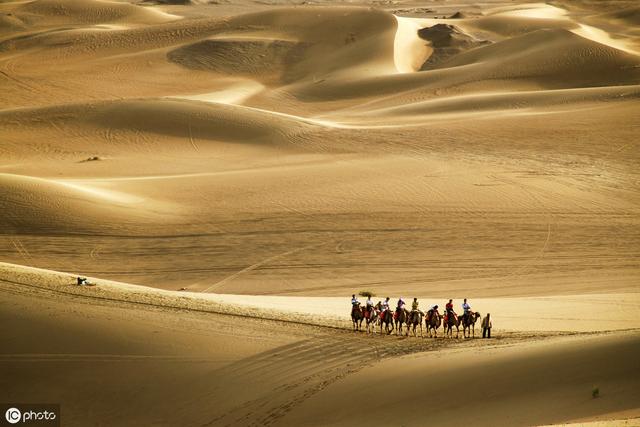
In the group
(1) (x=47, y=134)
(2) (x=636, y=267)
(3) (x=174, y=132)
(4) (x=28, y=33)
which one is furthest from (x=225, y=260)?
(4) (x=28, y=33)

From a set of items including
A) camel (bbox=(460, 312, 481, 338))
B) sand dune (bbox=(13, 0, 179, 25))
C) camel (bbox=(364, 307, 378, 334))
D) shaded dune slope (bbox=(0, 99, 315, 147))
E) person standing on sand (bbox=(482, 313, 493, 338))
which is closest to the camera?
person standing on sand (bbox=(482, 313, 493, 338))

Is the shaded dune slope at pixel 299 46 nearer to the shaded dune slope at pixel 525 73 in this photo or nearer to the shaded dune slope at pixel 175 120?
the shaded dune slope at pixel 525 73

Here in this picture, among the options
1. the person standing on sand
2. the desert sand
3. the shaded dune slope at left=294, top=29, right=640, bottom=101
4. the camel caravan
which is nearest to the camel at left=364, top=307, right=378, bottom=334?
the camel caravan

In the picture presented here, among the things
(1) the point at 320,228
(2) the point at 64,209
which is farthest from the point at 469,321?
(2) the point at 64,209

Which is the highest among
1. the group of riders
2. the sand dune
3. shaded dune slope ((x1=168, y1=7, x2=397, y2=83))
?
the sand dune

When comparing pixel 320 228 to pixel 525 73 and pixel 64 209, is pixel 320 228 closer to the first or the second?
pixel 64 209

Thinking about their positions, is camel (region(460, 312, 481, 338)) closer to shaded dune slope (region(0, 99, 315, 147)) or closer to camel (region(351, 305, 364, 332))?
camel (region(351, 305, 364, 332))

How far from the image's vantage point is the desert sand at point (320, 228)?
12.1 m

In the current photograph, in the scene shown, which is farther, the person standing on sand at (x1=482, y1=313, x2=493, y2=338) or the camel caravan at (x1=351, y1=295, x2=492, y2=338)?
the camel caravan at (x1=351, y1=295, x2=492, y2=338)

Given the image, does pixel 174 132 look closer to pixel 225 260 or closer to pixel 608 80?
pixel 225 260

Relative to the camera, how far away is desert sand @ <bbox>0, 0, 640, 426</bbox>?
12109mm

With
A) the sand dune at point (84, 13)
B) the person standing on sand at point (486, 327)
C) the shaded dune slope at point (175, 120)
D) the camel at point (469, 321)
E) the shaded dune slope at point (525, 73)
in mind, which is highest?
the sand dune at point (84, 13)

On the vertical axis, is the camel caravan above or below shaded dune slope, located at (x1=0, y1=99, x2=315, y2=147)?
below

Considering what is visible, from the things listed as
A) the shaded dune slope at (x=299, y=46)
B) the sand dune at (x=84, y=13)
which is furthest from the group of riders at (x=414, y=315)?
the sand dune at (x=84, y=13)
